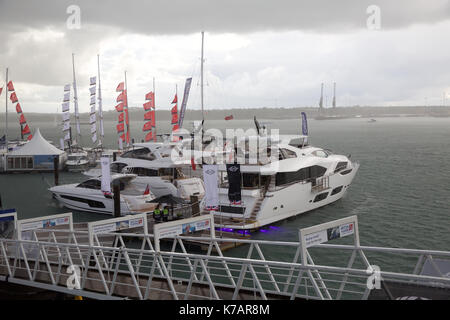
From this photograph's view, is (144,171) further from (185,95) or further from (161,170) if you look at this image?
(185,95)

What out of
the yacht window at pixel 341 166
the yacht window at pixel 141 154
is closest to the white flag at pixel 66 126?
the yacht window at pixel 141 154

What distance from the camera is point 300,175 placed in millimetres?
25438

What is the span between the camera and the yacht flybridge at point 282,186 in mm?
22375

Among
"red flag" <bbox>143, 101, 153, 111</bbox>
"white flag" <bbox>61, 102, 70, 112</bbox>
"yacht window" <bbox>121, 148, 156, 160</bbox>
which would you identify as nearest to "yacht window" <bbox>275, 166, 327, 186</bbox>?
"yacht window" <bbox>121, 148, 156, 160</bbox>

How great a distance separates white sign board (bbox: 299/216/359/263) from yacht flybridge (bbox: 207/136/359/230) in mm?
12232

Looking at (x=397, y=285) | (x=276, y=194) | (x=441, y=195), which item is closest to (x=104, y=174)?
(x=276, y=194)

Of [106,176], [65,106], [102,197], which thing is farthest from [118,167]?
[65,106]

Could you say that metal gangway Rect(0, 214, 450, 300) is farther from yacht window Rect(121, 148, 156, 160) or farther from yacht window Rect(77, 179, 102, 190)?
yacht window Rect(121, 148, 156, 160)

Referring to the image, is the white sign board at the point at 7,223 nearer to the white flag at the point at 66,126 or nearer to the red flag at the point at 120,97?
the red flag at the point at 120,97

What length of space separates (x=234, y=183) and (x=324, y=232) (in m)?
13.3

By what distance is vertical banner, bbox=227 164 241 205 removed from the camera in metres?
21.5
